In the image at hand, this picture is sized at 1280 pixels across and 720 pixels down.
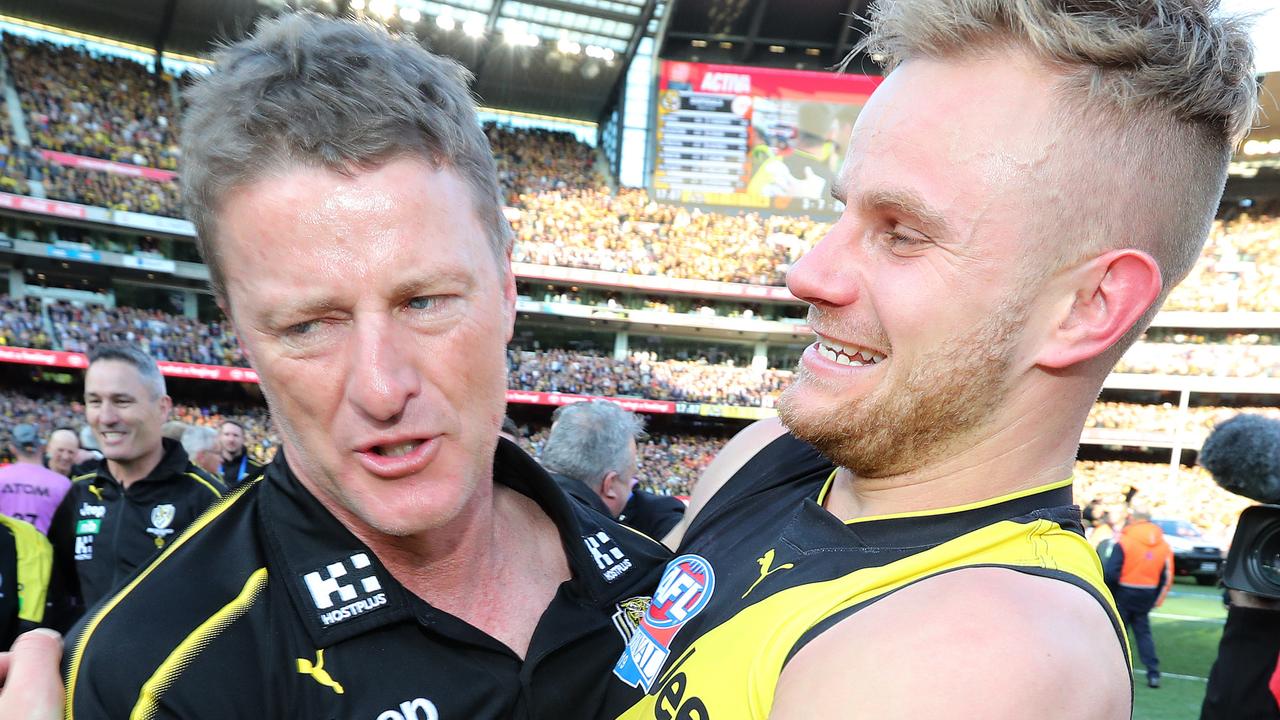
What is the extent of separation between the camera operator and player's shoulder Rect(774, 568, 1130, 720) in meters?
3.31

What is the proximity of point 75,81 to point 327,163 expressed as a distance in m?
31.0

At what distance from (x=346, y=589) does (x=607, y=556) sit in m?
0.68

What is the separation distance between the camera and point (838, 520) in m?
1.64

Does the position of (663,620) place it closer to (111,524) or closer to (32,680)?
(32,680)

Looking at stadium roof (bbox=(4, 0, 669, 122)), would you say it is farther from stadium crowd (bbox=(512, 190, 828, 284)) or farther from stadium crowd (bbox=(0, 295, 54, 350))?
stadium crowd (bbox=(0, 295, 54, 350))

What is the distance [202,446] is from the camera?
8.54 meters

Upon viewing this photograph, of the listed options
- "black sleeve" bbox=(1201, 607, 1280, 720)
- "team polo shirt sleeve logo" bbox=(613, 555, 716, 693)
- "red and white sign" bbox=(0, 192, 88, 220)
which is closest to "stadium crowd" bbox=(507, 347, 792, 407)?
"red and white sign" bbox=(0, 192, 88, 220)

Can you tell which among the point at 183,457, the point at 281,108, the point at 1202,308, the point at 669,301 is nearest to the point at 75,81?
the point at 669,301

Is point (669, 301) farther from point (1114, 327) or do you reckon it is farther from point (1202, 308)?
point (1114, 327)

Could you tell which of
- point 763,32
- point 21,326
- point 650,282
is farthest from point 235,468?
point 763,32

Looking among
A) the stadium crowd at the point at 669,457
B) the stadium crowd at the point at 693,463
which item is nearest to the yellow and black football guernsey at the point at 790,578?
the stadium crowd at the point at 693,463

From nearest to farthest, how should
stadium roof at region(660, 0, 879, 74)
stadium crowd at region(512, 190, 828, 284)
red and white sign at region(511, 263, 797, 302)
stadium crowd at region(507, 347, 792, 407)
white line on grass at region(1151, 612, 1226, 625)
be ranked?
white line on grass at region(1151, 612, 1226, 625) → stadium crowd at region(507, 347, 792, 407) → stadium roof at region(660, 0, 879, 74) → red and white sign at region(511, 263, 797, 302) → stadium crowd at region(512, 190, 828, 284)

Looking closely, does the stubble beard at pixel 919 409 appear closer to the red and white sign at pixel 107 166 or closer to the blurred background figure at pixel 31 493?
the blurred background figure at pixel 31 493

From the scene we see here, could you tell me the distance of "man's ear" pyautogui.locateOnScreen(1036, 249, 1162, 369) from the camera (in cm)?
146
